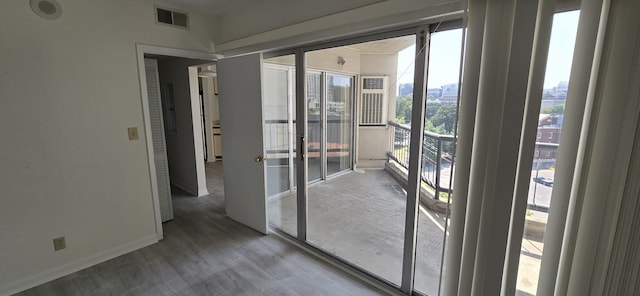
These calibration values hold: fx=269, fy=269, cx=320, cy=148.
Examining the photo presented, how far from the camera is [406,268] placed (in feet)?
6.54

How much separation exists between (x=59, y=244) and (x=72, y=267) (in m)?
0.24

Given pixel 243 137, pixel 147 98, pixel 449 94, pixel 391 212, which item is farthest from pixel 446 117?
pixel 147 98

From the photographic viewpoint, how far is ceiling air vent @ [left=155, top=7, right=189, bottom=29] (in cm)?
266

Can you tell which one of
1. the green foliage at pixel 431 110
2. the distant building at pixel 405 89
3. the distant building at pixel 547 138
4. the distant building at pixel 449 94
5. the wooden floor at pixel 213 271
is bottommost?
the wooden floor at pixel 213 271

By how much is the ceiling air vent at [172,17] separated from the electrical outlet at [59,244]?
215 cm

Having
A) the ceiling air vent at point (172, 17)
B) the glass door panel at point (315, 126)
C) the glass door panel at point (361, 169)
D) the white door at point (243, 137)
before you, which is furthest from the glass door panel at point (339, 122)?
the ceiling air vent at point (172, 17)

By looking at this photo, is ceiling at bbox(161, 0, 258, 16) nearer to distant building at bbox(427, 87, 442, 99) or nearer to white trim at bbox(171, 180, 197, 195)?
distant building at bbox(427, 87, 442, 99)

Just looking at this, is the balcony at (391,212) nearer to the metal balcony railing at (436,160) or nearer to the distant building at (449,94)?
the metal balcony railing at (436,160)

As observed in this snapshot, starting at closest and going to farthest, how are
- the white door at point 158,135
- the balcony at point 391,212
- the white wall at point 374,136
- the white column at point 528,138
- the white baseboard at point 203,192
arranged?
1. the white column at point 528,138
2. the balcony at point 391,212
3. the white door at point 158,135
4. the white wall at point 374,136
5. the white baseboard at point 203,192

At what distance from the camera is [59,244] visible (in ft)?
7.56

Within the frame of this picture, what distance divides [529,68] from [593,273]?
2.94 ft

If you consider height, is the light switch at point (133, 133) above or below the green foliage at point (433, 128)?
below

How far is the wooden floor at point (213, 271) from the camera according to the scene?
2133 millimetres

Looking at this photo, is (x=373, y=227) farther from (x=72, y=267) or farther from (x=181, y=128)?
(x=181, y=128)
